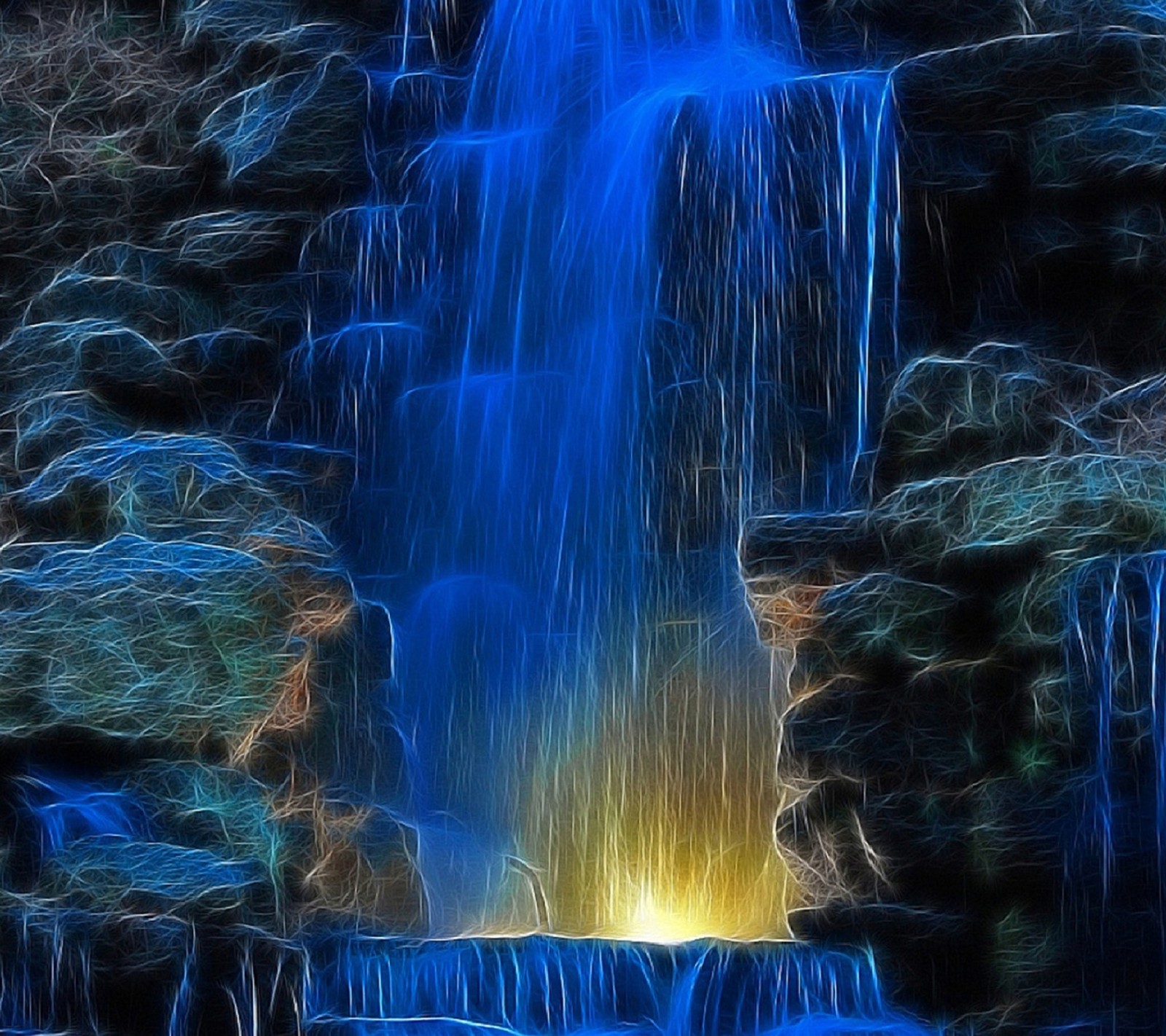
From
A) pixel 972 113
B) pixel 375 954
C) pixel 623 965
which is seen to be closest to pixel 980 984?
pixel 623 965

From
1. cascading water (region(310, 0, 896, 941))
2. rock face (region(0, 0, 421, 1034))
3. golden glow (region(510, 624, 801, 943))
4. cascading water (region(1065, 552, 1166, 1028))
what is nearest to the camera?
cascading water (region(1065, 552, 1166, 1028))

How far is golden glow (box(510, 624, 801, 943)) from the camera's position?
4191mm

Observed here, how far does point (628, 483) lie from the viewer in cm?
445

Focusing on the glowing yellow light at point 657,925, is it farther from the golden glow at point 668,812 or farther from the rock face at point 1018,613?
the rock face at point 1018,613

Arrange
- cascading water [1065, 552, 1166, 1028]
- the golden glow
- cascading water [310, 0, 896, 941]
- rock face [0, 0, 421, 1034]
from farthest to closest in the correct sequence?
cascading water [310, 0, 896, 941] < the golden glow < rock face [0, 0, 421, 1034] < cascading water [1065, 552, 1166, 1028]

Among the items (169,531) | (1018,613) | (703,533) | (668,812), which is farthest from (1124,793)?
(169,531)

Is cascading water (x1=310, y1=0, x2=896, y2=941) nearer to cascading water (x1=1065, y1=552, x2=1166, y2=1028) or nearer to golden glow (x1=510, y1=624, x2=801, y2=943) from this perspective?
golden glow (x1=510, y1=624, x2=801, y2=943)

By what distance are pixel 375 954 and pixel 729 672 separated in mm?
1226

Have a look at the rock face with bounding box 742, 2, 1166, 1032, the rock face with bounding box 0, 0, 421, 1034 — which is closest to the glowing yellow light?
the rock face with bounding box 742, 2, 1166, 1032

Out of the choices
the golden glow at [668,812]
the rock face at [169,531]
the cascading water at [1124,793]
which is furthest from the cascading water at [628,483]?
the cascading water at [1124,793]

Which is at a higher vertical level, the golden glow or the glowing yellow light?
the golden glow

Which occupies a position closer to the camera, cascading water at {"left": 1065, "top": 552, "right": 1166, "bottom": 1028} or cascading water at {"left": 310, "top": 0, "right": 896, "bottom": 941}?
cascading water at {"left": 1065, "top": 552, "right": 1166, "bottom": 1028}

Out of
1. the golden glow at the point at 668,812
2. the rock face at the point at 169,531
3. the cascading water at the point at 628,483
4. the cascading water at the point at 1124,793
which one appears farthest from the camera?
the cascading water at the point at 628,483

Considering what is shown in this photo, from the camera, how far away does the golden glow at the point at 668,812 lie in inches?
165
